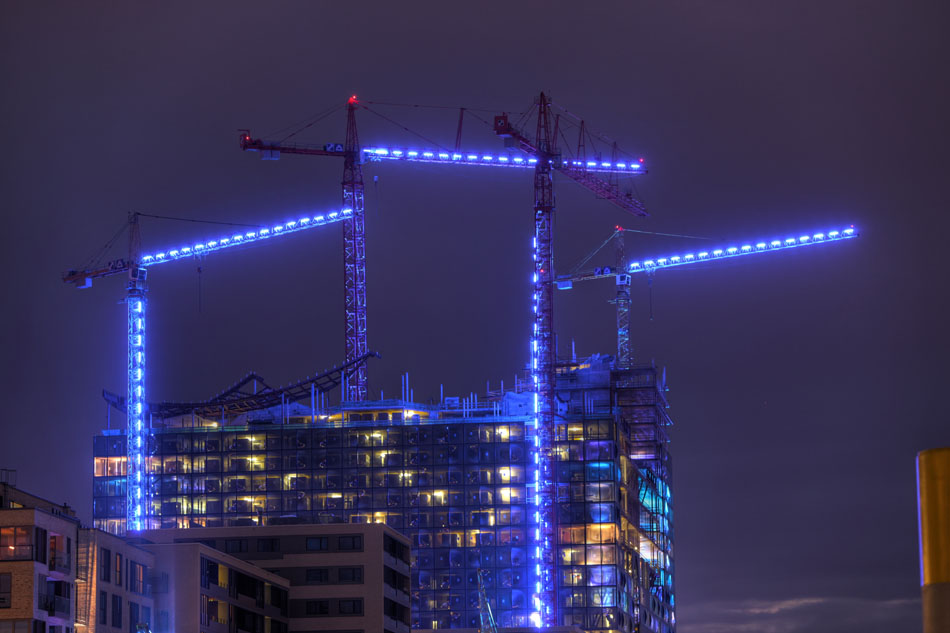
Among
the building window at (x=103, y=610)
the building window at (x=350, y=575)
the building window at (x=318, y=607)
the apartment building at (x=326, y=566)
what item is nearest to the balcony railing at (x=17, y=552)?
the building window at (x=103, y=610)

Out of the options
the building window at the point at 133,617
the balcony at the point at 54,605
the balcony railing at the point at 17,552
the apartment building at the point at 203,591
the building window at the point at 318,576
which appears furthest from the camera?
the building window at the point at 318,576

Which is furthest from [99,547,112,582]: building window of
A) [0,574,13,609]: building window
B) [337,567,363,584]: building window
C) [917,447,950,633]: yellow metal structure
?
[917,447,950,633]: yellow metal structure

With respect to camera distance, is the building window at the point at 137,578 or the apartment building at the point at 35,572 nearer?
the apartment building at the point at 35,572

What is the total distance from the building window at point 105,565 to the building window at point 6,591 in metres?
12.9

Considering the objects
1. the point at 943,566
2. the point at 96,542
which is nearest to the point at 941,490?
the point at 943,566

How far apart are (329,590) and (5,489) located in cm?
5168

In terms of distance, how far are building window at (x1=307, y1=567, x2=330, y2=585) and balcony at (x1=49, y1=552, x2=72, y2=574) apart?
53460 mm

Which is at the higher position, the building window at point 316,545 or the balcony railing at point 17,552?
the building window at point 316,545

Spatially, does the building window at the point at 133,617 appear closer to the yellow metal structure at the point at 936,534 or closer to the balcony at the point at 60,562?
the balcony at the point at 60,562

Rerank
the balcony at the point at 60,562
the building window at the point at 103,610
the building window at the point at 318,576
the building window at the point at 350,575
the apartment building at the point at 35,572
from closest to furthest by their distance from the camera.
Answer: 1. the apartment building at the point at 35,572
2. the balcony at the point at 60,562
3. the building window at the point at 103,610
4. the building window at the point at 318,576
5. the building window at the point at 350,575

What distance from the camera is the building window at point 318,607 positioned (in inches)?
6599

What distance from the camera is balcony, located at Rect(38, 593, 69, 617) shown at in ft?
374

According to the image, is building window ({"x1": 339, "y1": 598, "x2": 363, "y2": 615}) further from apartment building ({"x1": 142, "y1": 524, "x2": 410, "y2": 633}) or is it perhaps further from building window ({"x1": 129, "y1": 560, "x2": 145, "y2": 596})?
building window ({"x1": 129, "y1": 560, "x2": 145, "y2": 596})

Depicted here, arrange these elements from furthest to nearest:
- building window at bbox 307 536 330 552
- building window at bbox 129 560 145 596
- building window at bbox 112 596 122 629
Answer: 1. building window at bbox 307 536 330 552
2. building window at bbox 129 560 145 596
3. building window at bbox 112 596 122 629
